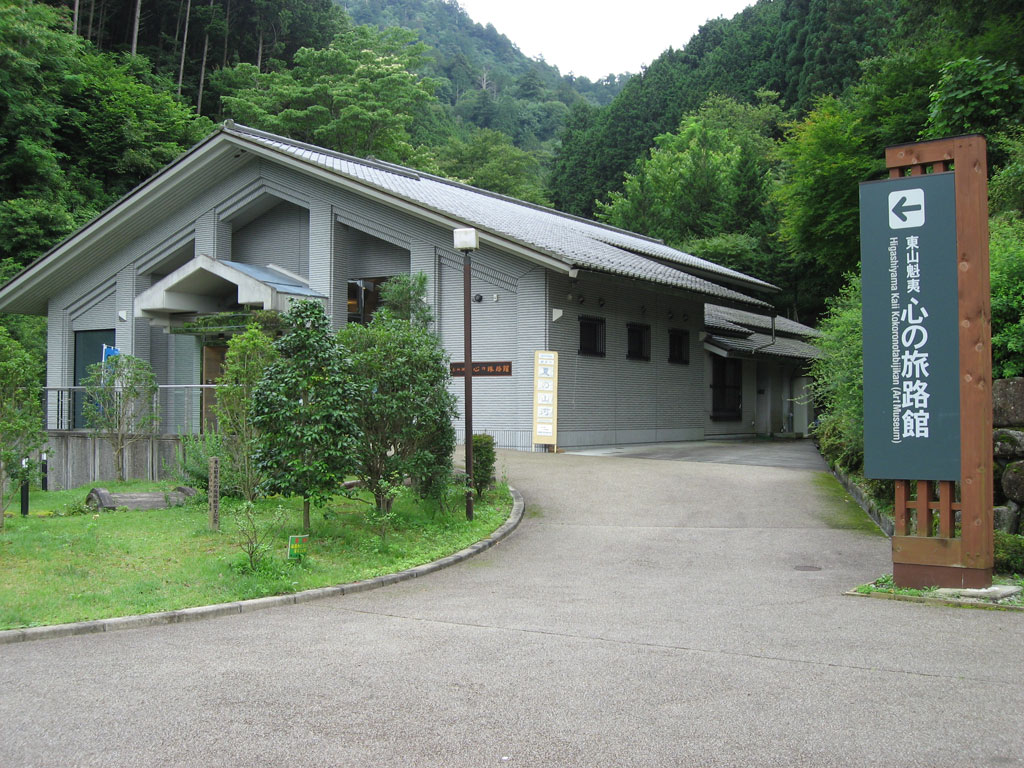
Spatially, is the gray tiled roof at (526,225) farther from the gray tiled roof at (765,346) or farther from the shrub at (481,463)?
the shrub at (481,463)

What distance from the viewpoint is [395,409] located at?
409 inches

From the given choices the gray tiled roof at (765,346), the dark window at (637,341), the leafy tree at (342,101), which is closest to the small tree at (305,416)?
the dark window at (637,341)

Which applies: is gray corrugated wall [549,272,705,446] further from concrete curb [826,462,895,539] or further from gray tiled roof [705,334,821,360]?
concrete curb [826,462,895,539]

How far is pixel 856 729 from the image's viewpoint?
13.9 feet

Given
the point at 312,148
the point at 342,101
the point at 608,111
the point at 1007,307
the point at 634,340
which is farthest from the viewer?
the point at 608,111

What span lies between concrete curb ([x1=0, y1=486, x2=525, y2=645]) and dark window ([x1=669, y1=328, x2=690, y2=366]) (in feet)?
48.0

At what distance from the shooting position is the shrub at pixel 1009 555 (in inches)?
314

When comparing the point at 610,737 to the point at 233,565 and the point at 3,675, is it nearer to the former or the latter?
the point at 3,675

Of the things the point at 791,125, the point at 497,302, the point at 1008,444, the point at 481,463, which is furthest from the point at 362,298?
the point at 791,125

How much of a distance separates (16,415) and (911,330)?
10232mm

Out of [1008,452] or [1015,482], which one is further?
[1008,452]

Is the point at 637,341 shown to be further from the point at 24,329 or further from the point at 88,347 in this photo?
the point at 24,329

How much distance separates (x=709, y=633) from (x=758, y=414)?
23716 millimetres

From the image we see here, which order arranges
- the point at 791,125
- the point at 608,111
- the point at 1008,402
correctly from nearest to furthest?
the point at 1008,402
the point at 791,125
the point at 608,111
